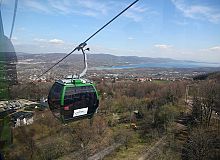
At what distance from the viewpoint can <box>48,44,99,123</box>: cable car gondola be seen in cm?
587

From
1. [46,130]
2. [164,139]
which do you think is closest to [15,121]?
[46,130]

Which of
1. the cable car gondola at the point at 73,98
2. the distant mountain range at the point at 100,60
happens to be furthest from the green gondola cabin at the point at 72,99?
the distant mountain range at the point at 100,60

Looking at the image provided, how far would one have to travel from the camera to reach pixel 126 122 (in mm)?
24609

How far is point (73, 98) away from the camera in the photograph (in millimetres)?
6012

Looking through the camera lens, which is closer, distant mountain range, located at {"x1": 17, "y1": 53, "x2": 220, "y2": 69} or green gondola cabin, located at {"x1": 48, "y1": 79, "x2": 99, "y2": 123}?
green gondola cabin, located at {"x1": 48, "y1": 79, "x2": 99, "y2": 123}

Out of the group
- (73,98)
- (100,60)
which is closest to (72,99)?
(73,98)

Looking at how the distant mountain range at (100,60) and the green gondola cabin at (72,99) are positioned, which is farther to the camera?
the distant mountain range at (100,60)

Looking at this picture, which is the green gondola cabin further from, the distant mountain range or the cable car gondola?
the distant mountain range

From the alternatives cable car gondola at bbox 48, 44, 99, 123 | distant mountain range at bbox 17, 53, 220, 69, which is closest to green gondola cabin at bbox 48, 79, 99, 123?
cable car gondola at bbox 48, 44, 99, 123

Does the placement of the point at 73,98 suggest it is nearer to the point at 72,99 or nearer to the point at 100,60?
the point at 72,99

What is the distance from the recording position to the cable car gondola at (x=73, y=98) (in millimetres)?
5867

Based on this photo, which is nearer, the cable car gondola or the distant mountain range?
the cable car gondola

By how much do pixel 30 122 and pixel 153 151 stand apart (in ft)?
40.6

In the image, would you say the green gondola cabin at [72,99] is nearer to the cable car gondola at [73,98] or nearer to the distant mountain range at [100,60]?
the cable car gondola at [73,98]
